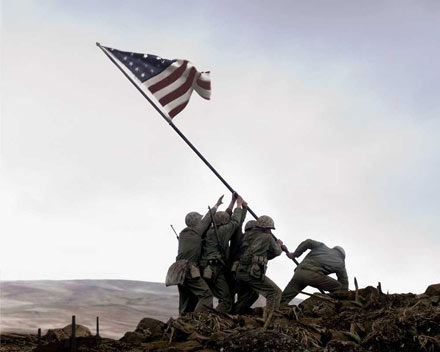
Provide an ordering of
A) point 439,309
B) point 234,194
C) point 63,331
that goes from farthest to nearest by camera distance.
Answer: point 234,194 → point 63,331 → point 439,309

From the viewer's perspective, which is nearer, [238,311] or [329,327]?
[329,327]

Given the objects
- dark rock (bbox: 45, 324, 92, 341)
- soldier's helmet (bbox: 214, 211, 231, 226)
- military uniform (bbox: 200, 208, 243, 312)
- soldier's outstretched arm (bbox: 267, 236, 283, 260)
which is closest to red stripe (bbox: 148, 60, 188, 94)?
soldier's helmet (bbox: 214, 211, 231, 226)

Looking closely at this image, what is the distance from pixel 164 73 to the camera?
16.5 metres

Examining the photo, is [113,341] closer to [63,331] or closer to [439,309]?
[63,331]

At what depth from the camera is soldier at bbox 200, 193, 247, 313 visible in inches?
598

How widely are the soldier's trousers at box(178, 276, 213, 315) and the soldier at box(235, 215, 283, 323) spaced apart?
0.88 meters

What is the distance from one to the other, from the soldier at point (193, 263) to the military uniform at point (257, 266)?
89 centimetres

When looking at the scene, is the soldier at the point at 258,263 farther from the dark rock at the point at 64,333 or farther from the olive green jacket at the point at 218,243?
the dark rock at the point at 64,333

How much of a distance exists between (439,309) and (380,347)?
1.43 m

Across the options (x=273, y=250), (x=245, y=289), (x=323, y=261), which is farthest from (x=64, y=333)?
(x=323, y=261)

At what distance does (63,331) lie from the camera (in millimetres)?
14641

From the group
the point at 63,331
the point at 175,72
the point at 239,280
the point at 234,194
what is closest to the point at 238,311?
the point at 239,280

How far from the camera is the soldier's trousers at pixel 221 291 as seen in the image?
15312 mm

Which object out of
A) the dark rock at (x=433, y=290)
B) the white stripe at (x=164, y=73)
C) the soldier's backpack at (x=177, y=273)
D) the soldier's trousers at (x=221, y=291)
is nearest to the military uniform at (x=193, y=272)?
the soldier's backpack at (x=177, y=273)
